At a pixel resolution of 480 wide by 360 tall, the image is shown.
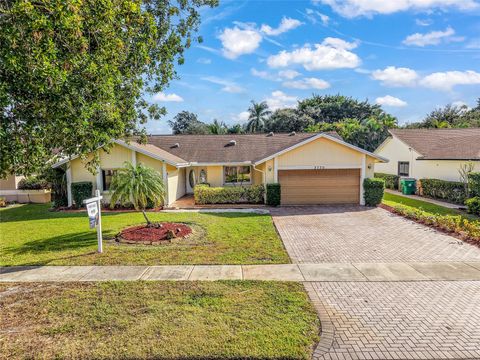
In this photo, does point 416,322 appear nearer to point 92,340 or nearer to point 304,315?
point 304,315

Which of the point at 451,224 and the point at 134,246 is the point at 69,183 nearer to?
the point at 134,246

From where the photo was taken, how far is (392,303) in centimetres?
610

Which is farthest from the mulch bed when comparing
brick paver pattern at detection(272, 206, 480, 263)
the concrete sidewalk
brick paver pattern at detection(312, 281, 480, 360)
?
brick paver pattern at detection(312, 281, 480, 360)

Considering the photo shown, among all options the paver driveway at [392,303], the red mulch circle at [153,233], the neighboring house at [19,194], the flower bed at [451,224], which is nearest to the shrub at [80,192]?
the neighboring house at [19,194]

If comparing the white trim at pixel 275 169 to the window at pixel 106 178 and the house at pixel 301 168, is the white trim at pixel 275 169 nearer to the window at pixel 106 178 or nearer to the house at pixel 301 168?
the house at pixel 301 168

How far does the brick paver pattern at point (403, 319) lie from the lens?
463 centimetres

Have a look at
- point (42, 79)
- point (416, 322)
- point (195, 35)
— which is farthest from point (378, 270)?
point (195, 35)

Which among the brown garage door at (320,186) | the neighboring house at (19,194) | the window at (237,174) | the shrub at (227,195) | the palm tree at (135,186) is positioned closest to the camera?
the palm tree at (135,186)

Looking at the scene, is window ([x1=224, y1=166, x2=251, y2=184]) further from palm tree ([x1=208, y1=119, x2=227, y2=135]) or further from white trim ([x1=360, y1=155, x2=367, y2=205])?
palm tree ([x1=208, y1=119, x2=227, y2=135])

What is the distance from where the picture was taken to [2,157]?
19.7 ft

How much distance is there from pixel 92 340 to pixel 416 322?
5582 millimetres

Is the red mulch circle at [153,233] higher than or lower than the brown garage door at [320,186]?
lower

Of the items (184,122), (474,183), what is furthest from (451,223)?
(184,122)

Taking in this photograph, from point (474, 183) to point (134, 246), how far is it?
1804cm
